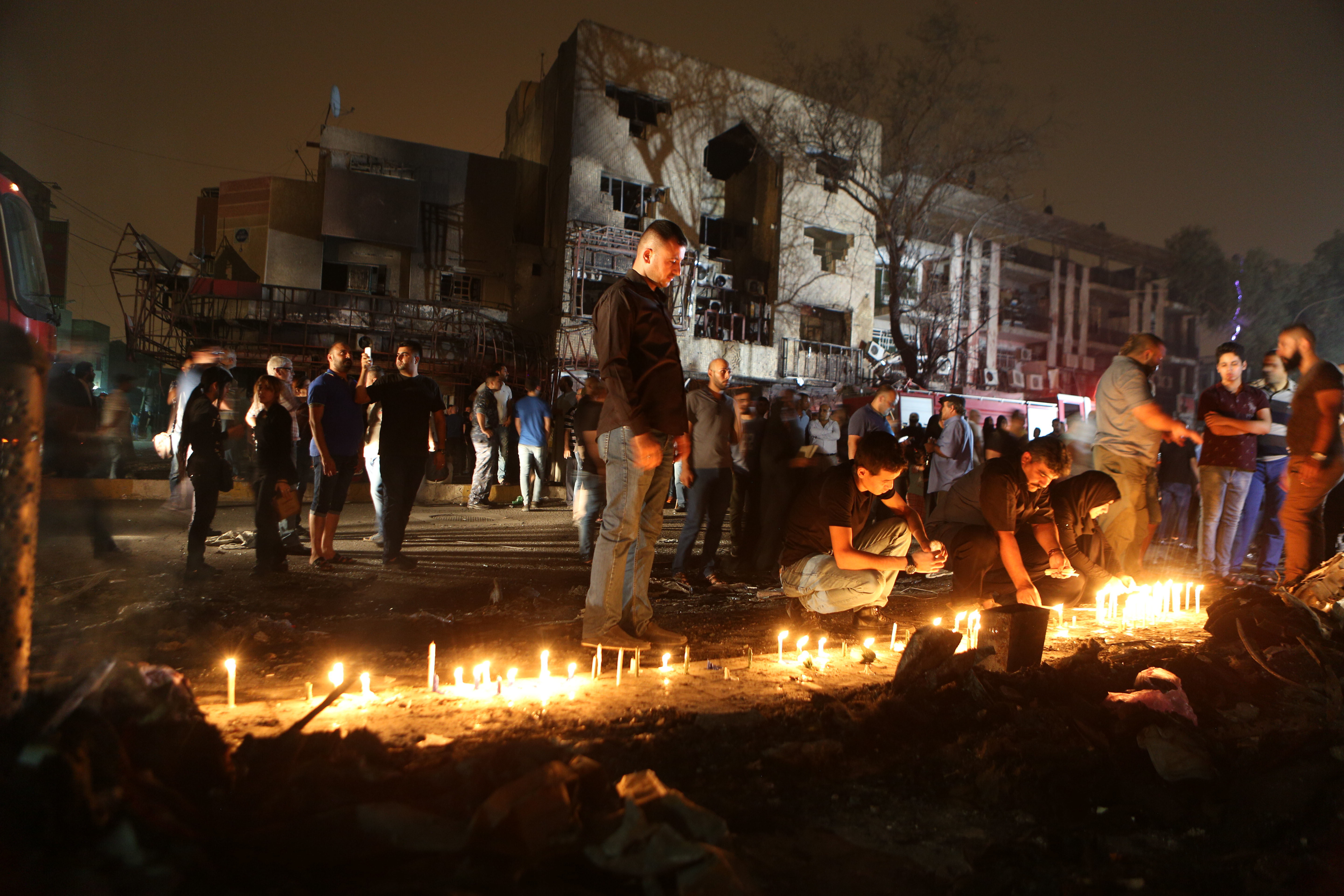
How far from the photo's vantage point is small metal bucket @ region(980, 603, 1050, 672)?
3854 millimetres

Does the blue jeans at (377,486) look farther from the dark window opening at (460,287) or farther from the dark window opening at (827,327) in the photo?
the dark window opening at (827,327)

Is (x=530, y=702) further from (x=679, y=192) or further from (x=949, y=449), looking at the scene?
(x=679, y=192)

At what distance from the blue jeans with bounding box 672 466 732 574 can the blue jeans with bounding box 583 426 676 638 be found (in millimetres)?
2231

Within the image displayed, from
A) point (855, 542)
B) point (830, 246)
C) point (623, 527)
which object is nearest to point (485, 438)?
point (855, 542)

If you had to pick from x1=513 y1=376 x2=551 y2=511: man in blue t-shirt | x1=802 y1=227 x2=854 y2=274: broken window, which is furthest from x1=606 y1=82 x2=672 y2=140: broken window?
x1=513 y1=376 x2=551 y2=511: man in blue t-shirt

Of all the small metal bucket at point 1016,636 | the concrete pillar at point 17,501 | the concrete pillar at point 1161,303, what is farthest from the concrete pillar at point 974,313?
the concrete pillar at point 17,501

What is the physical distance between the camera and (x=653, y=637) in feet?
13.7

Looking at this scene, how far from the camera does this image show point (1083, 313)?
138ft

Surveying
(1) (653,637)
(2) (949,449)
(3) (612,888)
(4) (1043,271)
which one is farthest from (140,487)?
(4) (1043,271)

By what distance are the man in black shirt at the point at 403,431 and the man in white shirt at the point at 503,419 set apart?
429cm

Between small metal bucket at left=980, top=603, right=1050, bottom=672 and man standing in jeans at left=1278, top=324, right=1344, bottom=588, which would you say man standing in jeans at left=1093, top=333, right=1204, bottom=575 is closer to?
man standing in jeans at left=1278, top=324, right=1344, bottom=588

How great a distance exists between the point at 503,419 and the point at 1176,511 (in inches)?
363

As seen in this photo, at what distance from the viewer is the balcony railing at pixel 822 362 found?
28703 millimetres

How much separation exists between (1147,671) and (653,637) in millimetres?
2398
